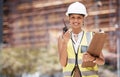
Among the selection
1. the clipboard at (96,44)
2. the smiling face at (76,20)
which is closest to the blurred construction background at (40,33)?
the smiling face at (76,20)

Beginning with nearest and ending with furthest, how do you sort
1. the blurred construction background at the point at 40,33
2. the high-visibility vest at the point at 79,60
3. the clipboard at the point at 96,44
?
the clipboard at the point at 96,44
the high-visibility vest at the point at 79,60
the blurred construction background at the point at 40,33

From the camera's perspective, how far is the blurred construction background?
3949 millimetres

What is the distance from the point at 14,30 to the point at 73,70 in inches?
105

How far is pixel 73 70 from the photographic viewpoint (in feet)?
5.33

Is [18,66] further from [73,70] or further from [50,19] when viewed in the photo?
[73,70]

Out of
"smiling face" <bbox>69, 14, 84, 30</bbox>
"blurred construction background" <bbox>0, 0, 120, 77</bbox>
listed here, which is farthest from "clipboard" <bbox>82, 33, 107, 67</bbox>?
"blurred construction background" <bbox>0, 0, 120, 77</bbox>

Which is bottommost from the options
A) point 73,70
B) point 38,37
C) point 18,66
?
point 18,66

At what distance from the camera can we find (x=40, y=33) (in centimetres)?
408

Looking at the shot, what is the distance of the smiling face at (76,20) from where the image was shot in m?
1.64

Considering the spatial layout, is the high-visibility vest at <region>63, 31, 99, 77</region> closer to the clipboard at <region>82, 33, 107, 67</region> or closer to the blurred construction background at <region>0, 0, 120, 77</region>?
the clipboard at <region>82, 33, 107, 67</region>

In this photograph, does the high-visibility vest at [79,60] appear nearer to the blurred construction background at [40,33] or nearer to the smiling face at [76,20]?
the smiling face at [76,20]

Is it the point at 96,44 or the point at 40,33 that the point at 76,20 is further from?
the point at 40,33

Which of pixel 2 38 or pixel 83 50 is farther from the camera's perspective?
pixel 2 38

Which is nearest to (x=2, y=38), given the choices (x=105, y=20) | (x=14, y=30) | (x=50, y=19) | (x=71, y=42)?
(x=14, y=30)
